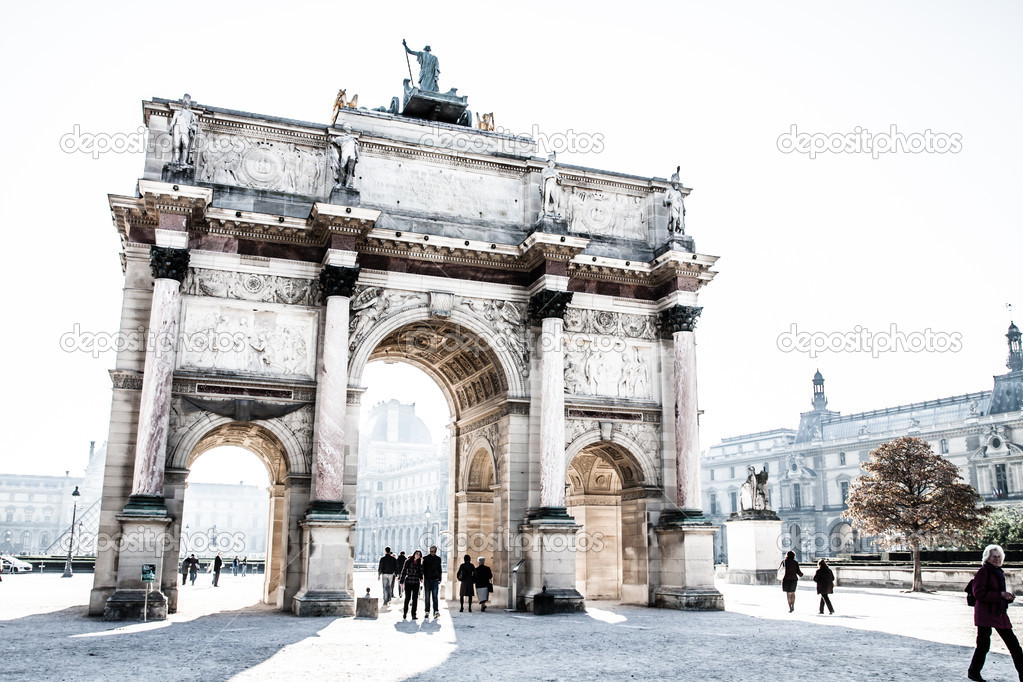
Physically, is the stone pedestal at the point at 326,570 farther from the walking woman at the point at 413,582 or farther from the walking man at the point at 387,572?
the walking man at the point at 387,572

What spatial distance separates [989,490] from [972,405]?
366 inches

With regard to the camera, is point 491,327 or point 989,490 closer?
point 491,327

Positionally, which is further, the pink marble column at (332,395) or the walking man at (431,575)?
the pink marble column at (332,395)

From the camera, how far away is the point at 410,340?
28.4 metres

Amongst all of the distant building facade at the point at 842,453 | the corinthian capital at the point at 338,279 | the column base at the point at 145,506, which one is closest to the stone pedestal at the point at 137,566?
the column base at the point at 145,506

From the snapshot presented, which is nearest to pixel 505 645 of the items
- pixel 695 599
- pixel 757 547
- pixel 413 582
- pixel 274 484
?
pixel 413 582

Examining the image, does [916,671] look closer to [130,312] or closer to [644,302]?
[644,302]

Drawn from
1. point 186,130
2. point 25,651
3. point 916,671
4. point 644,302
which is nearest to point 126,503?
point 25,651

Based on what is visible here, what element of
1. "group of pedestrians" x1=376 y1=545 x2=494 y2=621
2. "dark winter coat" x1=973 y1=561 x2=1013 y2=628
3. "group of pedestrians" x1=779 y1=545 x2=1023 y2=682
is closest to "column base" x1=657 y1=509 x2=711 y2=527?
"group of pedestrians" x1=376 y1=545 x2=494 y2=621

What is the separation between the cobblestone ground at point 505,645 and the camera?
12773 mm

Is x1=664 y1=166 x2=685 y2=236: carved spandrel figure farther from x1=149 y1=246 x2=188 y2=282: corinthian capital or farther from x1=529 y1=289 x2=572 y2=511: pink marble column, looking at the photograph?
x1=149 y1=246 x2=188 y2=282: corinthian capital

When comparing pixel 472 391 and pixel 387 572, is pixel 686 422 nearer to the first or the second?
pixel 472 391

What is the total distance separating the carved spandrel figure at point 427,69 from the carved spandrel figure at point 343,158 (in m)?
5.03

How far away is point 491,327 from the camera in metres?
26.6
